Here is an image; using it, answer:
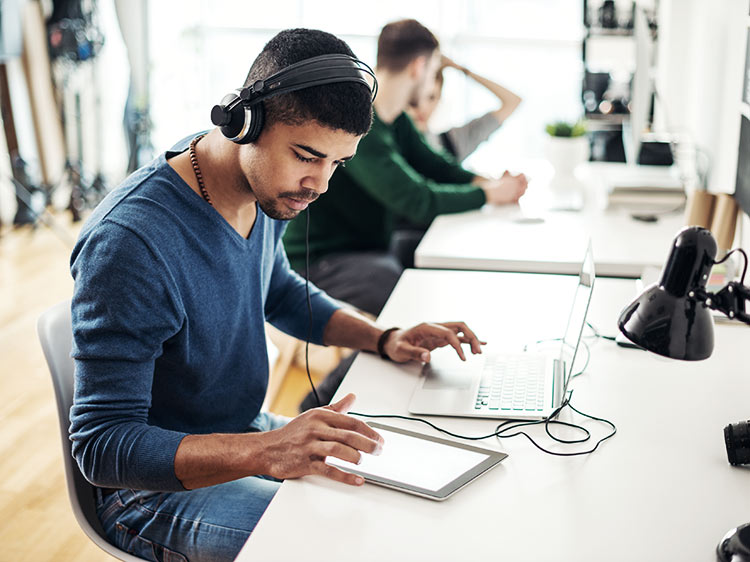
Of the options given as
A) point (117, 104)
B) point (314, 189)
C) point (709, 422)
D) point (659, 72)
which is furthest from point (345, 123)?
point (117, 104)

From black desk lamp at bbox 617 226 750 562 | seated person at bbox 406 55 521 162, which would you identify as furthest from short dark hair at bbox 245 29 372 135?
seated person at bbox 406 55 521 162

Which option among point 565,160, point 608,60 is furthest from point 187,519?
point 608,60

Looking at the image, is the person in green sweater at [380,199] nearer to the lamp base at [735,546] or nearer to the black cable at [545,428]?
the black cable at [545,428]

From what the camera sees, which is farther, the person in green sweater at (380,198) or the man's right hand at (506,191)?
the man's right hand at (506,191)

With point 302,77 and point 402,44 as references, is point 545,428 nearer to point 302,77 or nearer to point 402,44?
point 302,77

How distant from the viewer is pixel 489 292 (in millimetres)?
1809

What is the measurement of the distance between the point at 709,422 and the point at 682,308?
0.37 metres

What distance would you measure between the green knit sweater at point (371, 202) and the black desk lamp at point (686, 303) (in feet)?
5.05

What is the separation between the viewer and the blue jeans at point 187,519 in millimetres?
1140

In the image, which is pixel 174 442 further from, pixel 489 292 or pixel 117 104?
pixel 117 104

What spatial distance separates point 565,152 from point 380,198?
745 mm

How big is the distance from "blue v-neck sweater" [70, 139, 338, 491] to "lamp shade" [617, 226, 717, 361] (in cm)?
65

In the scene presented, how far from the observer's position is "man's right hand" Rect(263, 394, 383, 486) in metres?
Result: 1.02

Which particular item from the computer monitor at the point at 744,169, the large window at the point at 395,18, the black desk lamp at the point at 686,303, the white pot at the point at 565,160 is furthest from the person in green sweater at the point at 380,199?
the large window at the point at 395,18
